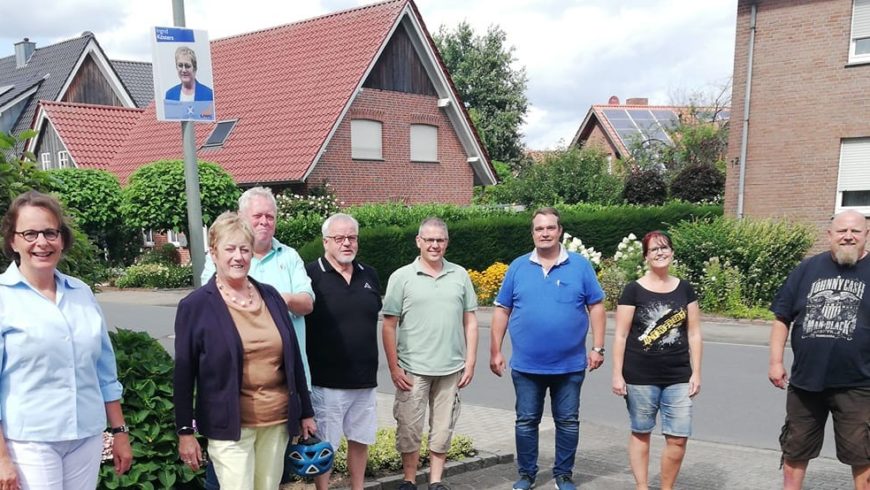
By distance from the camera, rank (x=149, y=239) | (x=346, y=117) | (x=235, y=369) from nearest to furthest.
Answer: (x=235, y=369)
(x=346, y=117)
(x=149, y=239)

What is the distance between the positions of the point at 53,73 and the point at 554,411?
121 ft

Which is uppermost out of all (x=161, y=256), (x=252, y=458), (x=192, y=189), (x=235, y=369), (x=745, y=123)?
(x=745, y=123)

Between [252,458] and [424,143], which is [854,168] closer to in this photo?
[424,143]

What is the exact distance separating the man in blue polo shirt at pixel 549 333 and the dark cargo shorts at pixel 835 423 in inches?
49.0

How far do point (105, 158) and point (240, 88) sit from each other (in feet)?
20.9

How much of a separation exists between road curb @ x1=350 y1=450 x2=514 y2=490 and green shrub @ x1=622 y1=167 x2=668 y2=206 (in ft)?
70.9

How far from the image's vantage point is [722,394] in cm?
799

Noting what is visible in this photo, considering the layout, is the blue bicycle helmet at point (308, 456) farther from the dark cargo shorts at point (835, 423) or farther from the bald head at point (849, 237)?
the bald head at point (849, 237)

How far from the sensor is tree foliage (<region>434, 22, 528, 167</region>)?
43.0m

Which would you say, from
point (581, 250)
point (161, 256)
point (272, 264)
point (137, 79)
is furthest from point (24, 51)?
point (272, 264)

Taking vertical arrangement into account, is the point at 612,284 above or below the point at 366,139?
below

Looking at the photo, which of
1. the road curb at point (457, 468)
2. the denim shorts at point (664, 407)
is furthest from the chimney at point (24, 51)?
the denim shorts at point (664, 407)

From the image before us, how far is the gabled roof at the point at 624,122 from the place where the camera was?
3712 centimetres

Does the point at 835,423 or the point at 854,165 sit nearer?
the point at 835,423
